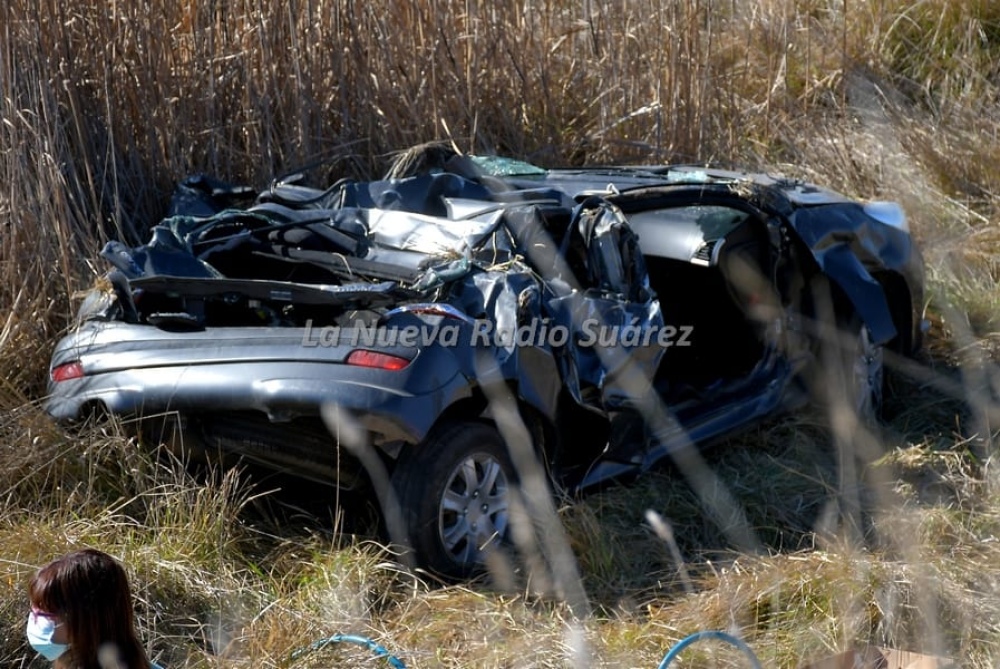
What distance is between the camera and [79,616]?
2.62m

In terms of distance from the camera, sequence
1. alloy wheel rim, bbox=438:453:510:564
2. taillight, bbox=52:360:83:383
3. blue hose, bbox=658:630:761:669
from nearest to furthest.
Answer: blue hose, bbox=658:630:761:669 → alloy wheel rim, bbox=438:453:510:564 → taillight, bbox=52:360:83:383

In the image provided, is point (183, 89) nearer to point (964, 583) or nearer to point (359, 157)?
point (359, 157)

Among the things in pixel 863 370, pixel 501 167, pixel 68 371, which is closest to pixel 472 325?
pixel 68 371

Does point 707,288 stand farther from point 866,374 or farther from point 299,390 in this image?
point 299,390

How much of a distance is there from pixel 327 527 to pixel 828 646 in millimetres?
1870

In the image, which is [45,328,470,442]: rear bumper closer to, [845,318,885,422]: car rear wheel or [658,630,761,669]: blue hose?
[658,630,761,669]: blue hose

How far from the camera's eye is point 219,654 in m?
4.03

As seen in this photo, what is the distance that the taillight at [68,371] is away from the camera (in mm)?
4688

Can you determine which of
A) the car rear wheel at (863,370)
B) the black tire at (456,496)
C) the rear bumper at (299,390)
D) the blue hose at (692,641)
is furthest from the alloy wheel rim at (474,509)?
the car rear wheel at (863,370)

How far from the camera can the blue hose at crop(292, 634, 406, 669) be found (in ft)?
11.3

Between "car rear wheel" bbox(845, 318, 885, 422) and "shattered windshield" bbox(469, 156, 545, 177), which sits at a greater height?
"shattered windshield" bbox(469, 156, 545, 177)

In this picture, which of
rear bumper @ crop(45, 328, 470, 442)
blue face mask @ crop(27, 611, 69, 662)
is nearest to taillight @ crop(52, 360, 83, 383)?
rear bumper @ crop(45, 328, 470, 442)

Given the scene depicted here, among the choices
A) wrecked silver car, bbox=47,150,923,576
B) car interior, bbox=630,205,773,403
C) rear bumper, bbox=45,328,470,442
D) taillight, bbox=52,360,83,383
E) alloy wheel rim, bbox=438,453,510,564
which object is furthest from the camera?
car interior, bbox=630,205,773,403

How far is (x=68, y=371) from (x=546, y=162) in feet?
14.0
